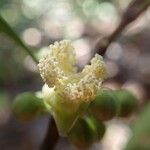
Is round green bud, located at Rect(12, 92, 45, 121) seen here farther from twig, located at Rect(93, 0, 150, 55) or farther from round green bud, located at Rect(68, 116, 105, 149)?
twig, located at Rect(93, 0, 150, 55)

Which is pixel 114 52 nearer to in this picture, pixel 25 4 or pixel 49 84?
pixel 25 4

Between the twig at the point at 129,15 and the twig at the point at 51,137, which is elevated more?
the twig at the point at 129,15

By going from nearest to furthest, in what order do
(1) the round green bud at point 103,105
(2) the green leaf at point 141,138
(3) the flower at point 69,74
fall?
1. (2) the green leaf at point 141,138
2. (3) the flower at point 69,74
3. (1) the round green bud at point 103,105

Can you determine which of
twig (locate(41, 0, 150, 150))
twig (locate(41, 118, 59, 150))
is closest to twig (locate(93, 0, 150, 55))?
twig (locate(41, 0, 150, 150))

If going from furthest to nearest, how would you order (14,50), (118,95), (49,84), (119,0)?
(14,50) < (119,0) < (118,95) < (49,84)

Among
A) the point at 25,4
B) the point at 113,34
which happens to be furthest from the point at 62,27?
the point at 113,34

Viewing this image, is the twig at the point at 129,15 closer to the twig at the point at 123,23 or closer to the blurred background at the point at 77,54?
the twig at the point at 123,23

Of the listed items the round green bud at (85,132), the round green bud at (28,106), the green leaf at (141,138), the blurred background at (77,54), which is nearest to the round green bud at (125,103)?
the round green bud at (85,132)
